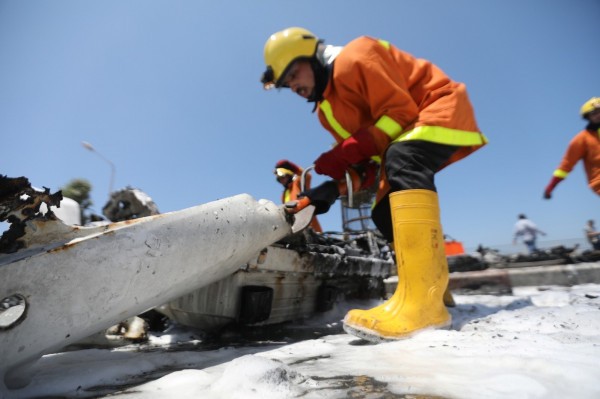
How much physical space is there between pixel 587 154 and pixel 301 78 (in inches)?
156

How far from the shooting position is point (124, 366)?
1.13 m

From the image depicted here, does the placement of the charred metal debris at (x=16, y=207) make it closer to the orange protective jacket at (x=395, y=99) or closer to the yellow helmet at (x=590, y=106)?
the orange protective jacket at (x=395, y=99)

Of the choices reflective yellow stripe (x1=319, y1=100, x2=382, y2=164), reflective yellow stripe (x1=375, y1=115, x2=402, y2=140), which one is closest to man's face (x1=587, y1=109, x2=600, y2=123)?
reflective yellow stripe (x1=319, y1=100, x2=382, y2=164)

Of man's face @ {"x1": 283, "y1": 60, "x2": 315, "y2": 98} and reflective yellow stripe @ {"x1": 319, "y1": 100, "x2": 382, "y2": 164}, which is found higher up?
man's face @ {"x1": 283, "y1": 60, "x2": 315, "y2": 98}

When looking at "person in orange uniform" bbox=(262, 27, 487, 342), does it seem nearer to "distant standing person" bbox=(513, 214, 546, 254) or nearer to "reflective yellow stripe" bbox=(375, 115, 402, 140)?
"reflective yellow stripe" bbox=(375, 115, 402, 140)

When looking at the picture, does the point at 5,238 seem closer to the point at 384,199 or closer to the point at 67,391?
the point at 67,391

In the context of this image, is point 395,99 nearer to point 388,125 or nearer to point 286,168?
point 388,125

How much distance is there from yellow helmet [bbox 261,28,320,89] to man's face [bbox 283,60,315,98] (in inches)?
1.7

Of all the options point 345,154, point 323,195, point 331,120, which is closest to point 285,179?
point 331,120

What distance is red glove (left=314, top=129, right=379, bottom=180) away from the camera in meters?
1.85

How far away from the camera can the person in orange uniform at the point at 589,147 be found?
12.5ft

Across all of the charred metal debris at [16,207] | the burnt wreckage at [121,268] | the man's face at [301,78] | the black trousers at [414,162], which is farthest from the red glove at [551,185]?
the charred metal debris at [16,207]

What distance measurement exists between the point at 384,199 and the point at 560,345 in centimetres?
134

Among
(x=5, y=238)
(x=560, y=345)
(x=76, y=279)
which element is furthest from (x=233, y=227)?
(x=560, y=345)
